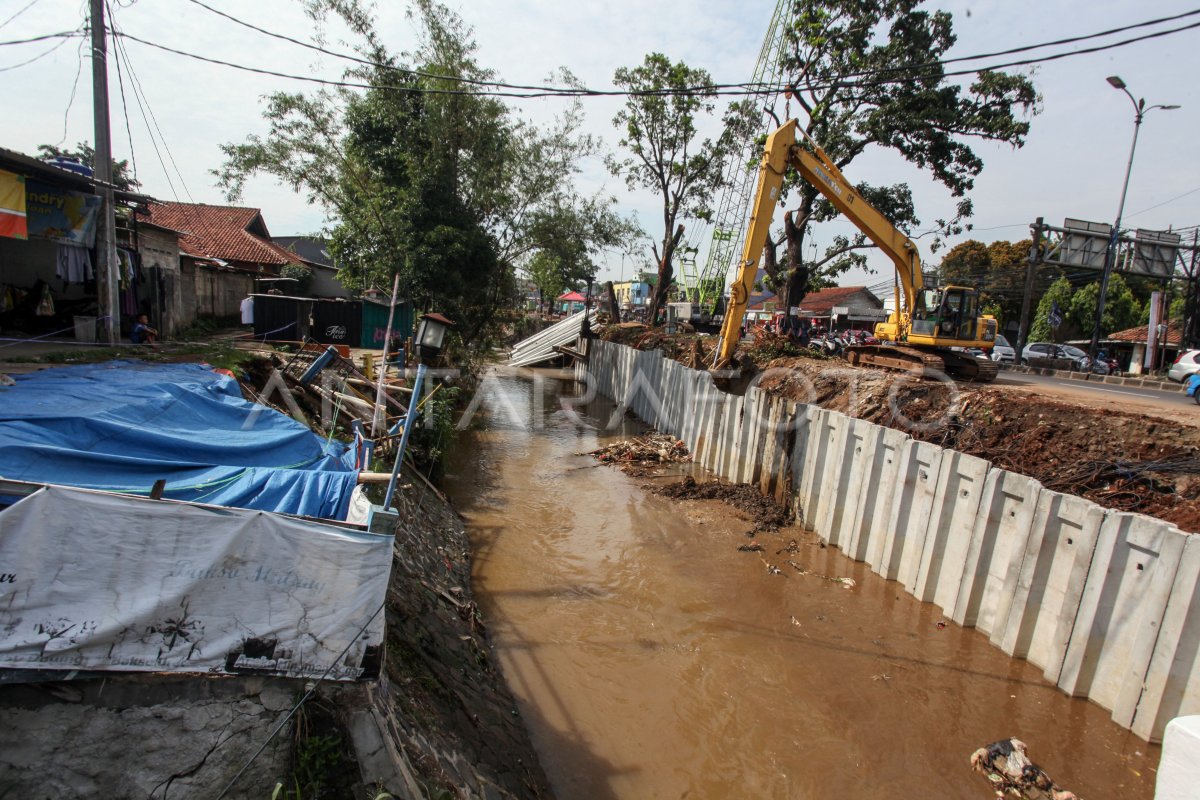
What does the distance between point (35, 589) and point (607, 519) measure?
794cm

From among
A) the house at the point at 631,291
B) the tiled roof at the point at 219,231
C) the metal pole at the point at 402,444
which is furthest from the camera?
the house at the point at 631,291

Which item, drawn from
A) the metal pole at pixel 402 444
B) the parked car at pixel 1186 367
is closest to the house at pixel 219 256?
the metal pole at pixel 402 444

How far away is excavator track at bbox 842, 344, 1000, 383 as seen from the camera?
42.7 ft

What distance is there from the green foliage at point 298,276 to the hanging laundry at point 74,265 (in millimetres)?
13660

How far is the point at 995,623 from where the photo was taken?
6.15 metres

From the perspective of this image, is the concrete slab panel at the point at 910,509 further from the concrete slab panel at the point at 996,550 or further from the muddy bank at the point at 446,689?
the muddy bank at the point at 446,689

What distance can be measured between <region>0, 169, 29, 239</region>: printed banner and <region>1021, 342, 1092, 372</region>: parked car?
3382cm

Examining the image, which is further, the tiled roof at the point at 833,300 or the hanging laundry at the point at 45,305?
the tiled roof at the point at 833,300

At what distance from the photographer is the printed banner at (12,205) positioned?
9.92 metres

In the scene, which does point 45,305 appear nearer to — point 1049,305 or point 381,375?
point 381,375

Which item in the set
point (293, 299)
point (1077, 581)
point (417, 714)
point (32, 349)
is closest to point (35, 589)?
point (417, 714)

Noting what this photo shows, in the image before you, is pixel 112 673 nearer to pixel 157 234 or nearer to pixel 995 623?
pixel 995 623

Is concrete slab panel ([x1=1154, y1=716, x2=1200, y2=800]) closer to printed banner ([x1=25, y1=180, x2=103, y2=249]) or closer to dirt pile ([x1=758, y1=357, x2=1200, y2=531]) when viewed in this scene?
dirt pile ([x1=758, y1=357, x2=1200, y2=531])

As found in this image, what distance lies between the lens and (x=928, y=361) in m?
12.9
